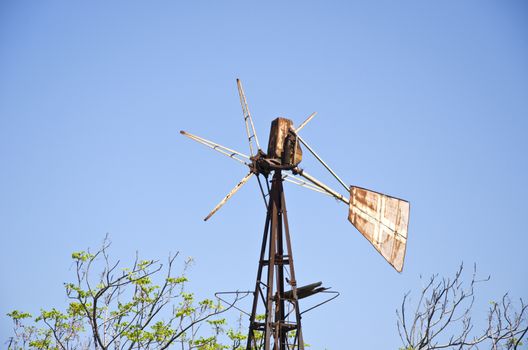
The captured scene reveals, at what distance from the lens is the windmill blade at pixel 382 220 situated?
1143cm

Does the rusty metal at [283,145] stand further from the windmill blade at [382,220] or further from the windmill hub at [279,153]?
the windmill blade at [382,220]

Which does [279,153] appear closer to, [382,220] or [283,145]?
[283,145]

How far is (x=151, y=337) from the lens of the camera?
59.7 ft

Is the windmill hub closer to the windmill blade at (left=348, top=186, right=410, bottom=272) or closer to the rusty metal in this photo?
the rusty metal

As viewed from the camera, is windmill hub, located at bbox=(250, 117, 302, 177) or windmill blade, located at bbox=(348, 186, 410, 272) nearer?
windmill hub, located at bbox=(250, 117, 302, 177)

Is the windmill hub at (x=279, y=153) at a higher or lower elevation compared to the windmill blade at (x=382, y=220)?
higher

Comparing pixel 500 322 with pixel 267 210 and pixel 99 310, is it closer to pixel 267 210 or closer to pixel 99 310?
pixel 267 210

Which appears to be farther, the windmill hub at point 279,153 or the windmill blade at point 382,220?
the windmill blade at point 382,220

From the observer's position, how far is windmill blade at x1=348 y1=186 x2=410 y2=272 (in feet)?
37.5

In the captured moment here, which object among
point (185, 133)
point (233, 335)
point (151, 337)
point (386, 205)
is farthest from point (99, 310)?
point (386, 205)

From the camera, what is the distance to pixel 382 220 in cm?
1158

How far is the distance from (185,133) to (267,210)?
1.96 m

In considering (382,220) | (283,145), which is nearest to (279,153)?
(283,145)

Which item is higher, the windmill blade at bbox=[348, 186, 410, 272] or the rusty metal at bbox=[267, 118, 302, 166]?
the rusty metal at bbox=[267, 118, 302, 166]
